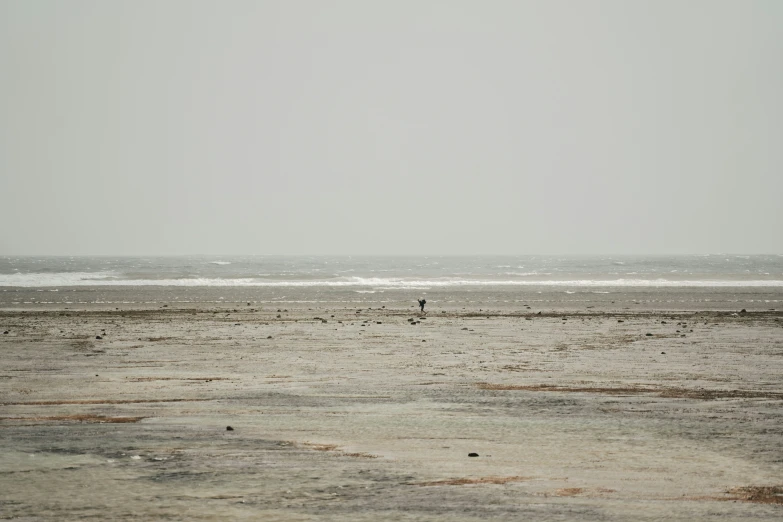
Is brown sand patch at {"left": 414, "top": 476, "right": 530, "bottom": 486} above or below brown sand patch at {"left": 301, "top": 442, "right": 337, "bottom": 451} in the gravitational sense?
above

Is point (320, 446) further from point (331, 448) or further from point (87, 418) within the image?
point (87, 418)

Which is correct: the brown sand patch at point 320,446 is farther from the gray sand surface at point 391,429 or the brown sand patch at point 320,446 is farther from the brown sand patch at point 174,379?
the brown sand patch at point 174,379

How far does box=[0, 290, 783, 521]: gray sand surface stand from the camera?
24.5 feet

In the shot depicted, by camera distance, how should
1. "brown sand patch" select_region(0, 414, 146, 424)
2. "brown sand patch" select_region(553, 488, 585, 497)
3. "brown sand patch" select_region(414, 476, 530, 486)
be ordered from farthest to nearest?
"brown sand patch" select_region(0, 414, 146, 424), "brown sand patch" select_region(414, 476, 530, 486), "brown sand patch" select_region(553, 488, 585, 497)

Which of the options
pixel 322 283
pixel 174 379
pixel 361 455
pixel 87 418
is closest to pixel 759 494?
pixel 361 455

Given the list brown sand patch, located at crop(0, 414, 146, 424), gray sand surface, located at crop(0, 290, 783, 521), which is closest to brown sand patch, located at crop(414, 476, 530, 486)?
gray sand surface, located at crop(0, 290, 783, 521)

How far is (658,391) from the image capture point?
14258mm

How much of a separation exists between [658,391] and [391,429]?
5.97m

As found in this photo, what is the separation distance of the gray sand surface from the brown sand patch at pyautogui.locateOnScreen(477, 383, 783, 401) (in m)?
0.09

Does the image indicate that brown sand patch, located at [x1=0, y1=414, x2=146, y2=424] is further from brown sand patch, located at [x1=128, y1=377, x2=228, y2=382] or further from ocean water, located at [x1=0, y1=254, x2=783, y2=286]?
ocean water, located at [x1=0, y1=254, x2=783, y2=286]

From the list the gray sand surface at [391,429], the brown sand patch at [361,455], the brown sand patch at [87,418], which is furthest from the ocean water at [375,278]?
the brown sand patch at [361,455]

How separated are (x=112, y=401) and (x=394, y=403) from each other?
15.8 feet

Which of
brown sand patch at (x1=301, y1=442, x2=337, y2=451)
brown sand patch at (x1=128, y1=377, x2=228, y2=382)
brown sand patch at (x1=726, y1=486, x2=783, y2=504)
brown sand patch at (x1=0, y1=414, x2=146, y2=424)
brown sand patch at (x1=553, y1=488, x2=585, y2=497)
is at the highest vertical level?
brown sand patch at (x1=726, y1=486, x2=783, y2=504)

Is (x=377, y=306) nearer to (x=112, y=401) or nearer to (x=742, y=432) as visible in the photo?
(x=112, y=401)
